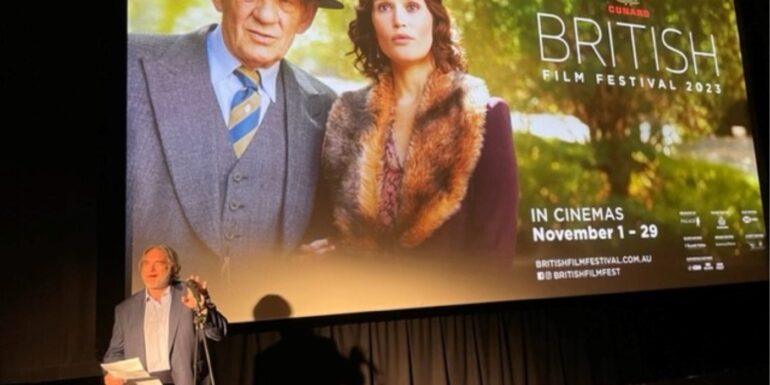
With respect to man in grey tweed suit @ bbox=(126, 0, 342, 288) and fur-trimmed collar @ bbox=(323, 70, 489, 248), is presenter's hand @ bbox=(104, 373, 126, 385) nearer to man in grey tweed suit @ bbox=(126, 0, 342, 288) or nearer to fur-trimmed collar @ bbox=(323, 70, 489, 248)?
man in grey tweed suit @ bbox=(126, 0, 342, 288)

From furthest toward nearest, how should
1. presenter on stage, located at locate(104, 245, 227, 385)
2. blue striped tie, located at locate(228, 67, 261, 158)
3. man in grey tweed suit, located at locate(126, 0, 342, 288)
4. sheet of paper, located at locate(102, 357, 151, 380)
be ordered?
blue striped tie, located at locate(228, 67, 261, 158) < man in grey tweed suit, located at locate(126, 0, 342, 288) < presenter on stage, located at locate(104, 245, 227, 385) < sheet of paper, located at locate(102, 357, 151, 380)

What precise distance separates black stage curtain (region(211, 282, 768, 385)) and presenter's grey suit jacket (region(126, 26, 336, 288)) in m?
0.45

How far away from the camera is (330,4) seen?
10.5 feet

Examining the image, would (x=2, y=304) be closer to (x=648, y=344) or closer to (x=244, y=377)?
(x=244, y=377)

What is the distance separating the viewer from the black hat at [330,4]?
126 inches

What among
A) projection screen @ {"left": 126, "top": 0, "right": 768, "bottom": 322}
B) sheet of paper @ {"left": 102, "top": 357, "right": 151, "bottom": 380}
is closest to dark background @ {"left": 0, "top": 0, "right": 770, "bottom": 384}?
projection screen @ {"left": 126, "top": 0, "right": 768, "bottom": 322}

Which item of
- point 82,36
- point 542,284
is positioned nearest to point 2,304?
point 82,36

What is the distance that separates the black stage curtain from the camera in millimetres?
3113

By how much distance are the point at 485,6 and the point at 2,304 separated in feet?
9.35

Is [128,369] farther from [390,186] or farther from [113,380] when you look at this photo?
Answer: [390,186]

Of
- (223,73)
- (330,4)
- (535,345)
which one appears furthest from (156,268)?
(535,345)

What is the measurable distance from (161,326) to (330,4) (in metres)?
1.86

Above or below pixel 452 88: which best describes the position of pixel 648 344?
below

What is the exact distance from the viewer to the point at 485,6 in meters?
3.55
